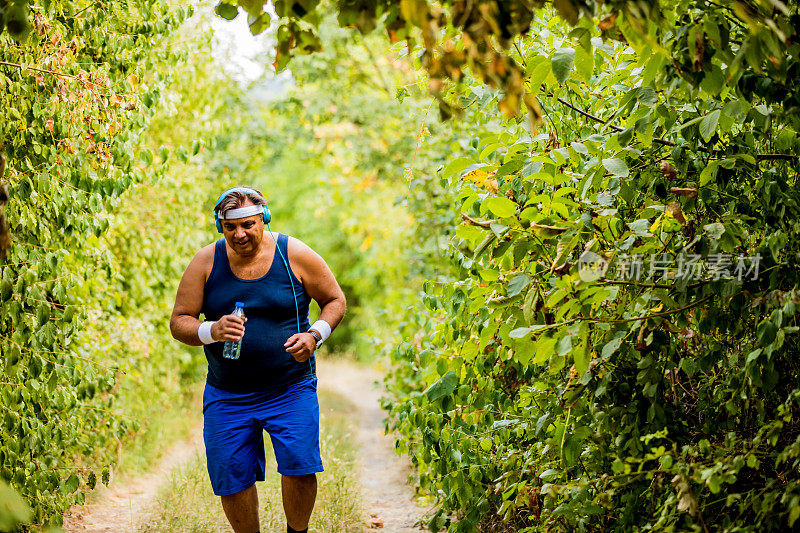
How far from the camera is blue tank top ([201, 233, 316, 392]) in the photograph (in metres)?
3.90

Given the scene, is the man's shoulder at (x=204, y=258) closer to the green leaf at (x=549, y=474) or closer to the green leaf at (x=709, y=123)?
the green leaf at (x=549, y=474)

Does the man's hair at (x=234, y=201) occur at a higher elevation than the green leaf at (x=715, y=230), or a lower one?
lower

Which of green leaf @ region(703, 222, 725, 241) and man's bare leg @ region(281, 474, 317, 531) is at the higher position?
green leaf @ region(703, 222, 725, 241)

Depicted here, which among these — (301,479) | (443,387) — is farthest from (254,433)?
(443,387)

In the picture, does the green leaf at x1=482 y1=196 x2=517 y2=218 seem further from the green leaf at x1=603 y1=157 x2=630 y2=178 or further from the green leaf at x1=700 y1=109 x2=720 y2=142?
the green leaf at x1=700 y1=109 x2=720 y2=142

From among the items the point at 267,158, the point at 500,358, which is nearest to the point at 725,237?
the point at 500,358

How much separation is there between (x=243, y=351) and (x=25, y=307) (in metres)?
1.05

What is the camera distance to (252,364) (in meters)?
3.90

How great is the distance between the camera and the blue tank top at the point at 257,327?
3.90 meters

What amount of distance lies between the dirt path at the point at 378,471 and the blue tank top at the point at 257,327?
1.75m

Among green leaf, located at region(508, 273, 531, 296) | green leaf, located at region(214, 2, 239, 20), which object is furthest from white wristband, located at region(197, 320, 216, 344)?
green leaf, located at region(214, 2, 239, 20)

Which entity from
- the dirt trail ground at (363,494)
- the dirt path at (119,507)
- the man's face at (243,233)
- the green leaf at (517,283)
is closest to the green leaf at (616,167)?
the green leaf at (517,283)

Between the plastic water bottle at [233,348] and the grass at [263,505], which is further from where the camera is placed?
the grass at [263,505]
